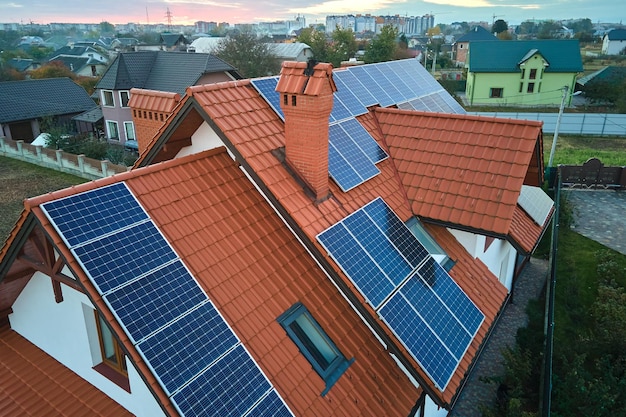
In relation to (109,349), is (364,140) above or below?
above

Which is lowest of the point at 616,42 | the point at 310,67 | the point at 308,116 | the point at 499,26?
the point at 616,42

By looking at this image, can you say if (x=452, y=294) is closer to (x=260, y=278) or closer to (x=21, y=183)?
(x=260, y=278)

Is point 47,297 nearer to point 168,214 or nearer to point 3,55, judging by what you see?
point 168,214

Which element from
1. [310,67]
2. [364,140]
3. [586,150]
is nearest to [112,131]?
[364,140]

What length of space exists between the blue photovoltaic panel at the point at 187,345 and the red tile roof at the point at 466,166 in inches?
251

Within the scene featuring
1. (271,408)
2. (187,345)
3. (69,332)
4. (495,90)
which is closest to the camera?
(187,345)

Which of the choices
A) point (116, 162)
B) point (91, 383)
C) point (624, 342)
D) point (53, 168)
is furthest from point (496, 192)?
point (53, 168)

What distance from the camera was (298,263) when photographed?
30.4ft

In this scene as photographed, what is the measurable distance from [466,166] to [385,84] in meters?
6.76

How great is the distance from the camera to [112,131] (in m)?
43.4

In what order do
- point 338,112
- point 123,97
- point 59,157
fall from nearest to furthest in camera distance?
point 338,112 < point 59,157 < point 123,97

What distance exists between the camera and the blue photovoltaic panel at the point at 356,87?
47.3ft

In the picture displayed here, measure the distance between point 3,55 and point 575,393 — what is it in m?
130

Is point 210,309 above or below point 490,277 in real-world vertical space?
above
